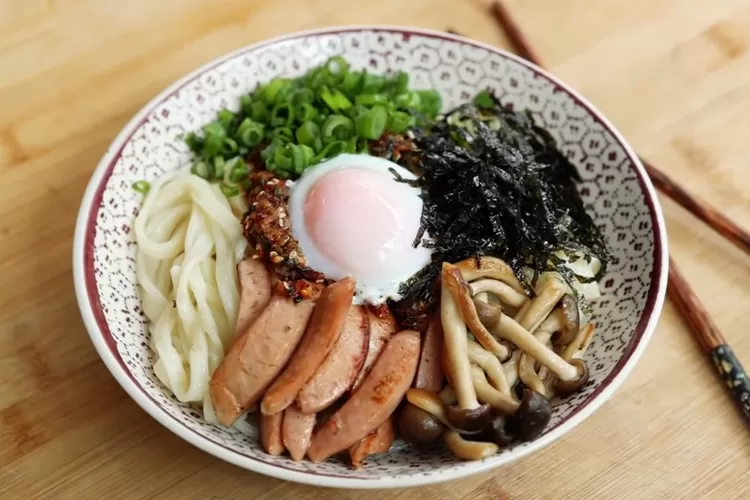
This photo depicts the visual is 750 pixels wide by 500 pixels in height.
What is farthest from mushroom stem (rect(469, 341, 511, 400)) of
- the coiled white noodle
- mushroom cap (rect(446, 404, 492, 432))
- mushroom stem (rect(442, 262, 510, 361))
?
the coiled white noodle

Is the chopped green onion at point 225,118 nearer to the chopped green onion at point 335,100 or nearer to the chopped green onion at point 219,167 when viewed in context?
the chopped green onion at point 219,167

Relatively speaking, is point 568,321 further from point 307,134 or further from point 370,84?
point 370,84

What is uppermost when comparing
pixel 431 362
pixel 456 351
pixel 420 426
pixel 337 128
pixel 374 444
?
pixel 337 128

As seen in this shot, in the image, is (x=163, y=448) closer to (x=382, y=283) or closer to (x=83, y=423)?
(x=83, y=423)

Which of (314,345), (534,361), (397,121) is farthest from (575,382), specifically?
(397,121)

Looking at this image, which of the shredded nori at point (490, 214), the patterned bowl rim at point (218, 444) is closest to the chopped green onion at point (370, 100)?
the shredded nori at point (490, 214)

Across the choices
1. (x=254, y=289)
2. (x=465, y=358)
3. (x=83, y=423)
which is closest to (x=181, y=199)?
(x=254, y=289)
